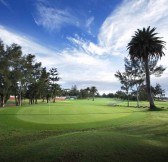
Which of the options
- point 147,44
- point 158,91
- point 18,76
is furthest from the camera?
point 158,91

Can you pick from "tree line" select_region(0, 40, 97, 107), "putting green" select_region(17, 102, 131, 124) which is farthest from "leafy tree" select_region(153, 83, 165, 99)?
"putting green" select_region(17, 102, 131, 124)

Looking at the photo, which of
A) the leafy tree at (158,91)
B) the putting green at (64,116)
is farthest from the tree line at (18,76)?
the leafy tree at (158,91)

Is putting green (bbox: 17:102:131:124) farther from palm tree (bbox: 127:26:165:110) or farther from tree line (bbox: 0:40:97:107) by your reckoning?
tree line (bbox: 0:40:97:107)

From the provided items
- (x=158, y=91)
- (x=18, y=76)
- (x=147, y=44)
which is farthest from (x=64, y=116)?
(x=158, y=91)

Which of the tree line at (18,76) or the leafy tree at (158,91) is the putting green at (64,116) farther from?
the leafy tree at (158,91)

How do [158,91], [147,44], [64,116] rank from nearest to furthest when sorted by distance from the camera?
1. [64,116]
2. [147,44]
3. [158,91]

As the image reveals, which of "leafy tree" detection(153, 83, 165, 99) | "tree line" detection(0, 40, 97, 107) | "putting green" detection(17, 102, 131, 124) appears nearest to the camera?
"putting green" detection(17, 102, 131, 124)

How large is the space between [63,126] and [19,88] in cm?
5211

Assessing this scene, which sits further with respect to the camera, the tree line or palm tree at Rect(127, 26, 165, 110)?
the tree line

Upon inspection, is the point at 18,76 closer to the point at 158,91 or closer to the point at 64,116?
the point at 64,116

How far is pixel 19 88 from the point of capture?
65.3 metres

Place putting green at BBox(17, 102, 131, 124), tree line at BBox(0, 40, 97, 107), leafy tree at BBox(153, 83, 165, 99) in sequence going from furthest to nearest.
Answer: leafy tree at BBox(153, 83, 165, 99), tree line at BBox(0, 40, 97, 107), putting green at BBox(17, 102, 131, 124)

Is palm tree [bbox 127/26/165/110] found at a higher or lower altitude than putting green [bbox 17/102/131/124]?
higher

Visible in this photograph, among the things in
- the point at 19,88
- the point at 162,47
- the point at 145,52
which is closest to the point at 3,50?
the point at 19,88
